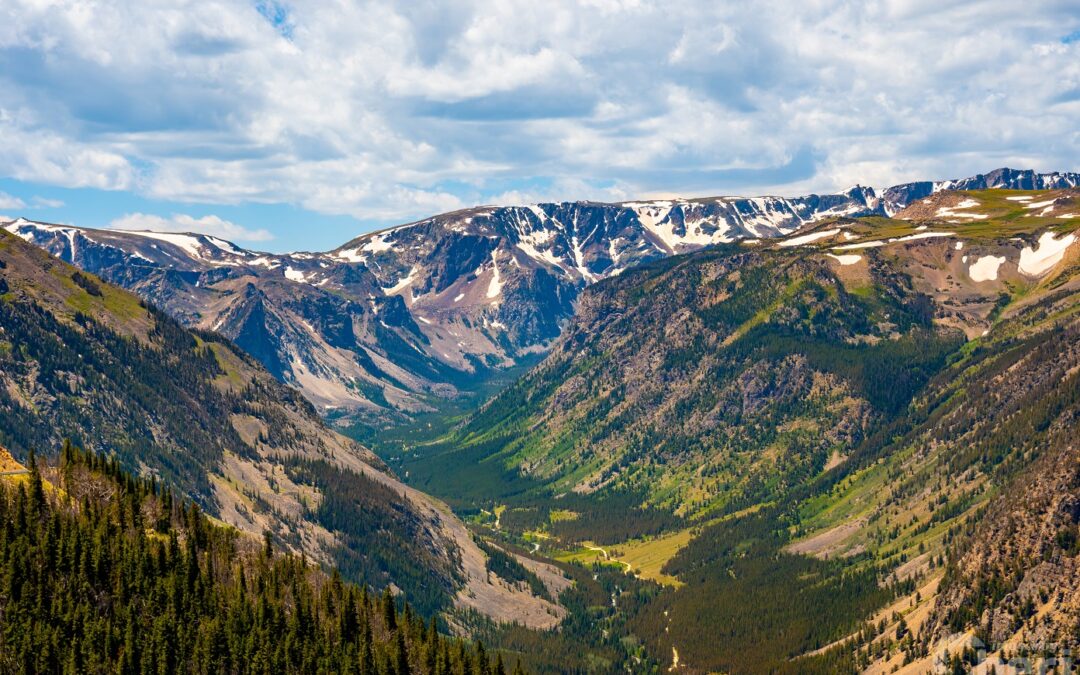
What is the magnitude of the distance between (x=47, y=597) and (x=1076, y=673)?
168582 mm

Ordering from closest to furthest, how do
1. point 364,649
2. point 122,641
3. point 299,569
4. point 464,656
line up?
point 122,641
point 364,649
point 464,656
point 299,569

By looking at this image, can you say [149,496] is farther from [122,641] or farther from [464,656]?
[464,656]

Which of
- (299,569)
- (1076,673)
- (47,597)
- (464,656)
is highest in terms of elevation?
(47,597)

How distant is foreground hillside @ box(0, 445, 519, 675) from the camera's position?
130750mm

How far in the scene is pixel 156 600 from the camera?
143250mm

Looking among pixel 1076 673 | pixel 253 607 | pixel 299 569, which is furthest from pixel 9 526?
pixel 1076 673

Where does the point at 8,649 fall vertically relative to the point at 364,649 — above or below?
above

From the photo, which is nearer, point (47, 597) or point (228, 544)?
point (47, 597)

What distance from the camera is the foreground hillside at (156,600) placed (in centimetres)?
13075

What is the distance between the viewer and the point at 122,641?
13338 centimetres

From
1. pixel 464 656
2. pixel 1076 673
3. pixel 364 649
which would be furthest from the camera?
pixel 1076 673

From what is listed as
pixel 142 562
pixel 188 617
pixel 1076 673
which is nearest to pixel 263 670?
pixel 188 617

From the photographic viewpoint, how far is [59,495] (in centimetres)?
15700

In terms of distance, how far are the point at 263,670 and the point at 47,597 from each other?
29002 mm
